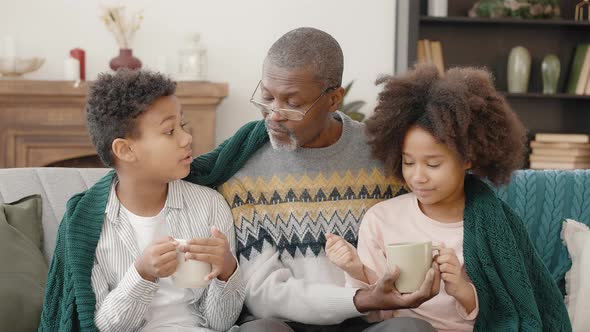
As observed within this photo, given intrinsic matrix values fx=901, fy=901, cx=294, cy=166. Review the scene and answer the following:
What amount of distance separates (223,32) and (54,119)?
1064mm

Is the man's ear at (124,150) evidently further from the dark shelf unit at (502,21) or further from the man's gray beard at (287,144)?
the dark shelf unit at (502,21)

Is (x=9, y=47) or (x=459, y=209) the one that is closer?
(x=459, y=209)

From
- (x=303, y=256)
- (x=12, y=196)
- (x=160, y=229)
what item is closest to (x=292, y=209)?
(x=303, y=256)

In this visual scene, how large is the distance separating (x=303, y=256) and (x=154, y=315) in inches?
15.9

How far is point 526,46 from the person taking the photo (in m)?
5.42

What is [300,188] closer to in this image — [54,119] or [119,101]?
[119,101]

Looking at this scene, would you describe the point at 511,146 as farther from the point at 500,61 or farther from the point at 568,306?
the point at 500,61

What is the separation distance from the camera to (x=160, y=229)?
2.11 metres

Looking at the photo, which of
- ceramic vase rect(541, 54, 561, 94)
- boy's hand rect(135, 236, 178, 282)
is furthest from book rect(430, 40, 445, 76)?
boy's hand rect(135, 236, 178, 282)

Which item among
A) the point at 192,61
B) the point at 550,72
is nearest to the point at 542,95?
the point at 550,72

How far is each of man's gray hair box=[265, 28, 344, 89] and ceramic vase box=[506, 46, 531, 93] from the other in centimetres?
307

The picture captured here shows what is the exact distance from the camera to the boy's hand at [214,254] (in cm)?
181

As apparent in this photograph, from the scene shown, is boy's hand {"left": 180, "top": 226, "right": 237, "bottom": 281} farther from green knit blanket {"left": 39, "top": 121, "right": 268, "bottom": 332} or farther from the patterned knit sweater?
green knit blanket {"left": 39, "top": 121, "right": 268, "bottom": 332}

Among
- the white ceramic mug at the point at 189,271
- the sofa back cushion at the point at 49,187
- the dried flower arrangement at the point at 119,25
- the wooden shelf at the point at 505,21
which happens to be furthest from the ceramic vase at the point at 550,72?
the white ceramic mug at the point at 189,271
